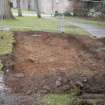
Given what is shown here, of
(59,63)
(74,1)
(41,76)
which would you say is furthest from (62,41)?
(74,1)

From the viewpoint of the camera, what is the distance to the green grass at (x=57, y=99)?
7.43 meters

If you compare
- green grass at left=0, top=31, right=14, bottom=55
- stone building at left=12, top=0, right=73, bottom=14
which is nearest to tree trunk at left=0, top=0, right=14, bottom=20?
green grass at left=0, top=31, right=14, bottom=55

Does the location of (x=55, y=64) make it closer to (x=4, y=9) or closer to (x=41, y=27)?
(x=41, y=27)

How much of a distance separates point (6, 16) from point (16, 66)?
14.4 meters

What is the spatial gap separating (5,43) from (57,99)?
21.9ft

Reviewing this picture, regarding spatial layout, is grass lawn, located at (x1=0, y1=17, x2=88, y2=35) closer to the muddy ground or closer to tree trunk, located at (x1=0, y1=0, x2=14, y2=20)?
tree trunk, located at (x1=0, y1=0, x2=14, y2=20)

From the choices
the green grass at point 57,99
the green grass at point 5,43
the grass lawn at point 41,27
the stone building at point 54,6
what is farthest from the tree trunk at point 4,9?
the green grass at point 57,99

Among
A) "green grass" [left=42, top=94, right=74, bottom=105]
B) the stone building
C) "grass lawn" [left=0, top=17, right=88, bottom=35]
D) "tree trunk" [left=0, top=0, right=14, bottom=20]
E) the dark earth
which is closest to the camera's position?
"green grass" [left=42, top=94, right=74, bottom=105]

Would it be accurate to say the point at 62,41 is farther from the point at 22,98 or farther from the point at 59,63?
the point at 22,98

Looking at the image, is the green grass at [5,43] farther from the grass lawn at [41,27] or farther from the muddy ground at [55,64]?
the grass lawn at [41,27]

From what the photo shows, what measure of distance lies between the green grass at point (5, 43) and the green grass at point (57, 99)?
4.64 meters

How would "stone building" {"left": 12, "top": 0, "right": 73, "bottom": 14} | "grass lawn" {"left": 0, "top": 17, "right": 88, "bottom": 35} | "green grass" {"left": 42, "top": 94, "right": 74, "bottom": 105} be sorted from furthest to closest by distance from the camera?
"stone building" {"left": 12, "top": 0, "right": 73, "bottom": 14} < "grass lawn" {"left": 0, "top": 17, "right": 88, "bottom": 35} < "green grass" {"left": 42, "top": 94, "right": 74, "bottom": 105}

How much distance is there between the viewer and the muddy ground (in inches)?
347

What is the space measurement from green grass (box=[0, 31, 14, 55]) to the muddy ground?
0.24m
